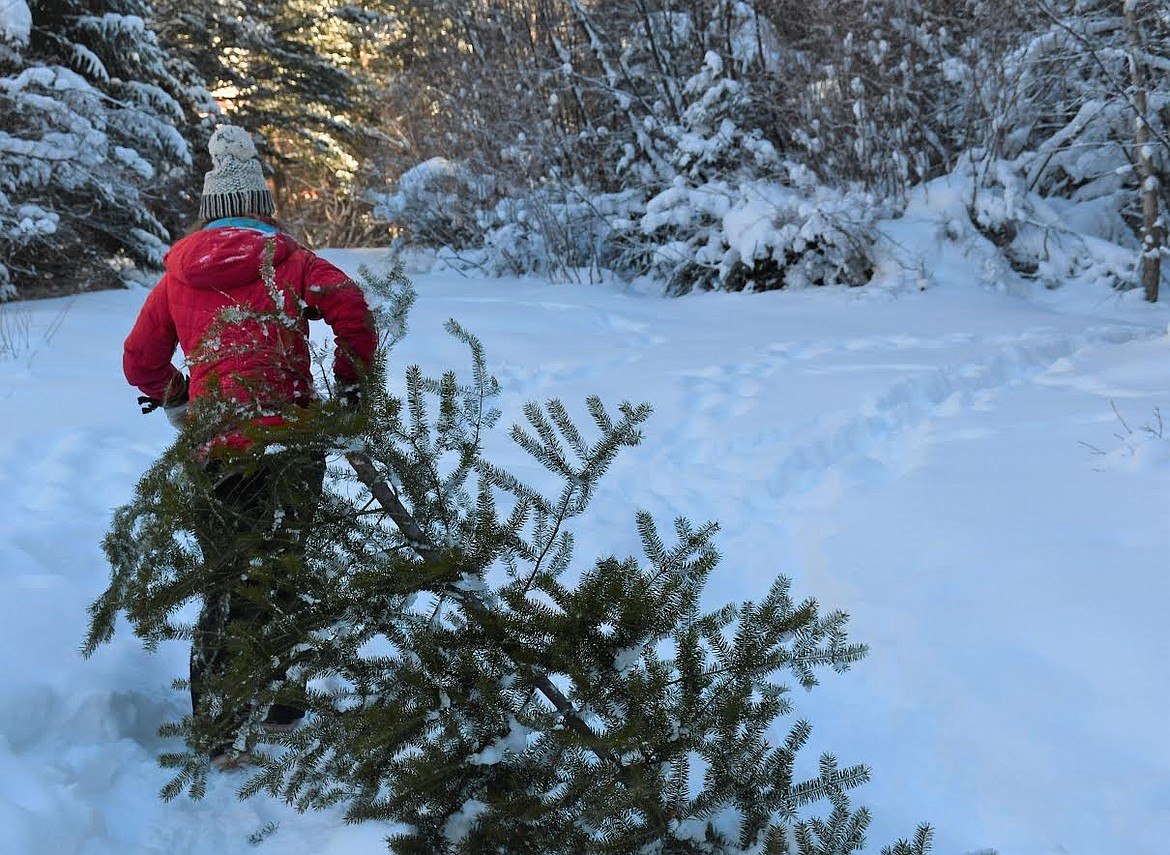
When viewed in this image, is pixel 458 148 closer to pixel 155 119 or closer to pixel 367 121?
pixel 155 119

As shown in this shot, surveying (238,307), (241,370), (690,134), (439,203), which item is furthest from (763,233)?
(238,307)

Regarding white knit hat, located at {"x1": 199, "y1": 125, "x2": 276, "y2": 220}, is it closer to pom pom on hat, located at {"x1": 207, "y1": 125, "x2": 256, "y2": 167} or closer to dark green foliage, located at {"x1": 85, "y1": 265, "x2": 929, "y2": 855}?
pom pom on hat, located at {"x1": 207, "y1": 125, "x2": 256, "y2": 167}

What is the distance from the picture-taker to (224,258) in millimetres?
2768

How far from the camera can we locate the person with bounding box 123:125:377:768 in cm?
201

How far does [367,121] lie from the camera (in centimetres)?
2117

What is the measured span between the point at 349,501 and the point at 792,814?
42.3 inches

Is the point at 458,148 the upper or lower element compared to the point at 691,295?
upper

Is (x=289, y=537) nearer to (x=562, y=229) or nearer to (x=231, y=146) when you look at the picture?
(x=231, y=146)

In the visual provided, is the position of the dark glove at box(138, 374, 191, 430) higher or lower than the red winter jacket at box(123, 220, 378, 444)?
lower

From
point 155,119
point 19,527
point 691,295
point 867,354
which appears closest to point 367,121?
point 155,119

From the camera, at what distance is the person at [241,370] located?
201cm

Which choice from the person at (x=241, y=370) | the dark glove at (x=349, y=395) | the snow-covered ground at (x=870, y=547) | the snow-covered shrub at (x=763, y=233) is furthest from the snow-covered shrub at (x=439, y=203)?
the dark glove at (x=349, y=395)

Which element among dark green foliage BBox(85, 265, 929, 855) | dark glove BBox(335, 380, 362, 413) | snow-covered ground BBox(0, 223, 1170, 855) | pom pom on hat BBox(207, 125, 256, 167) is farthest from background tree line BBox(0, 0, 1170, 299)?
dark green foliage BBox(85, 265, 929, 855)

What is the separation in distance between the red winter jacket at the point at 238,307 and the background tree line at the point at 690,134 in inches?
266
